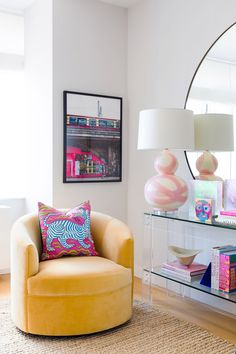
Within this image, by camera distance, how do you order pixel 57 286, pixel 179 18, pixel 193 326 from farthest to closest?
pixel 179 18 < pixel 193 326 < pixel 57 286

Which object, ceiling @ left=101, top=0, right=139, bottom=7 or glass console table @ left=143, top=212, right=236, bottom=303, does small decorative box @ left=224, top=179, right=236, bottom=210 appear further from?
ceiling @ left=101, top=0, right=139, bottom=7

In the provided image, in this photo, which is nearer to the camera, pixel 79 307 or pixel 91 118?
pixel 79 307

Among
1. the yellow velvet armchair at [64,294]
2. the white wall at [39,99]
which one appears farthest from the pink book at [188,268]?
the white wall at [39,99]

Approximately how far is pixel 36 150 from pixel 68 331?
1.91m

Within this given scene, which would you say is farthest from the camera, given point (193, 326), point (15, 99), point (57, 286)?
point (15, 99)

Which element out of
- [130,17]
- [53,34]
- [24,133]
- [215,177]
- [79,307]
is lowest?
[79,307]

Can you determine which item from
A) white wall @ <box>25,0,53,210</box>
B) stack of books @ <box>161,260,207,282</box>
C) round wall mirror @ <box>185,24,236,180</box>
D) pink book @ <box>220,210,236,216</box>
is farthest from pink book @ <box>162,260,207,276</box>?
white wall @ <box>25,0,53,210</box>

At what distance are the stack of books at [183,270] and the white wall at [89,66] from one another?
109 centimetres

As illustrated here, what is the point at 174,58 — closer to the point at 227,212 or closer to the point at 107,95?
the point at 107,95

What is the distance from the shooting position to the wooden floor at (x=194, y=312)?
2.80m

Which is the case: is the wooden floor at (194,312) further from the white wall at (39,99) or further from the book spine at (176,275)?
the white wall at (39,99)

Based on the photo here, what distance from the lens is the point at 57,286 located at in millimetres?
2508

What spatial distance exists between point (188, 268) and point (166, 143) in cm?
88

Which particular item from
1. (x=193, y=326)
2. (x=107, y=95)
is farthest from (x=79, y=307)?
(x=107, y=95)
